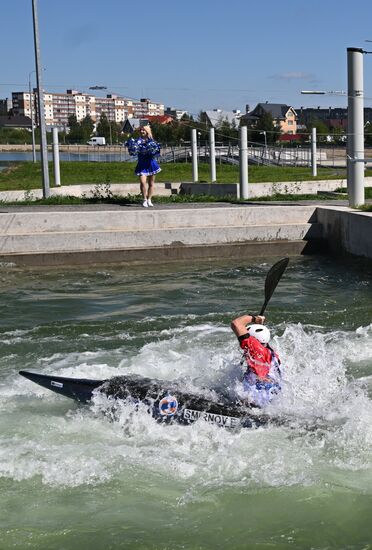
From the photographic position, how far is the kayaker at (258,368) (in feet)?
25.0

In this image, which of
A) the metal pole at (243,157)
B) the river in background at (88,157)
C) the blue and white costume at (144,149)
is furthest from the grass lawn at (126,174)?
the river in background at (88,157)

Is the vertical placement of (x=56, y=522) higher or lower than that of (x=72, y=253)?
lower

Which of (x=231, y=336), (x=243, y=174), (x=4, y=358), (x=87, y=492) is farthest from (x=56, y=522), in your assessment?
(x=243, y=174)

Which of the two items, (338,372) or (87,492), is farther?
(338,372)

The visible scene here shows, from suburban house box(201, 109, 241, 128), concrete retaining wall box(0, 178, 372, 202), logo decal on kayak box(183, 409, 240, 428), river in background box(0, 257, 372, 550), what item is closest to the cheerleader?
concrete retaining wall box(0, 178, 372, 202)

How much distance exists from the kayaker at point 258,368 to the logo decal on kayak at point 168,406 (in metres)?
0.65

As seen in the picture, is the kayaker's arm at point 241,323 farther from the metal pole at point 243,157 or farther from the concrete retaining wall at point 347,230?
the metal pole at point 243,157

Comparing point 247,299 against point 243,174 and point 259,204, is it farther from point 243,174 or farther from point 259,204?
point 243,174

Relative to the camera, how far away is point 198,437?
7.58 meters

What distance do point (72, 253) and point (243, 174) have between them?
6.27 metres

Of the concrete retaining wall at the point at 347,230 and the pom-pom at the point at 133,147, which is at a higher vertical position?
the pom-pom at the point at 133,147

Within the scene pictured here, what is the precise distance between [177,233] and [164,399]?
9.47m

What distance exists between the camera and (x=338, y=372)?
934cm

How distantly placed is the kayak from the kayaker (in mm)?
135
